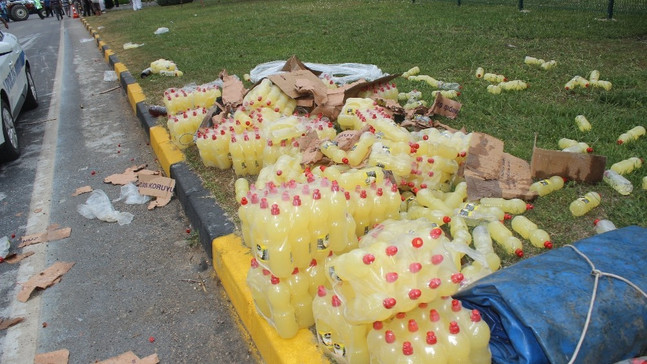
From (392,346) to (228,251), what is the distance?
1721mm

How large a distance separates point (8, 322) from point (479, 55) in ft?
25.0

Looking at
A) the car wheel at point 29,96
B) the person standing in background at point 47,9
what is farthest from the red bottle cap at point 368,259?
the person standing in background at point 47,9

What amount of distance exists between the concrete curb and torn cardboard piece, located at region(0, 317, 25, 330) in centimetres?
135

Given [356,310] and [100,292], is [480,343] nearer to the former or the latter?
[356,310]

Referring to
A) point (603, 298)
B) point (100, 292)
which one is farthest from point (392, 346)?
point (100, 292)

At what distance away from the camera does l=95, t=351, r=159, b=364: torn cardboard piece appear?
297 centimetres

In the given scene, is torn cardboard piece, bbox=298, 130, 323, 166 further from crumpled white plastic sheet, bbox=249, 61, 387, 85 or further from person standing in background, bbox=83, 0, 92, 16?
person standing in background, bbox=83, 0, 92, 16

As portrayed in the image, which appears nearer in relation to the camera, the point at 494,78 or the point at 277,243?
the point at 277,243

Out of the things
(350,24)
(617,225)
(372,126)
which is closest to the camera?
(617,225)

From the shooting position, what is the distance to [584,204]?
3617mm

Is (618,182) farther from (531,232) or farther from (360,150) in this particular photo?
(360,150)

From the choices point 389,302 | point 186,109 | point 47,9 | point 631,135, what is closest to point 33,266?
point 186,109

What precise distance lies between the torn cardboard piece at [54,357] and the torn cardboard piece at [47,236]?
1.56m

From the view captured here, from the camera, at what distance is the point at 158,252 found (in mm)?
4070
